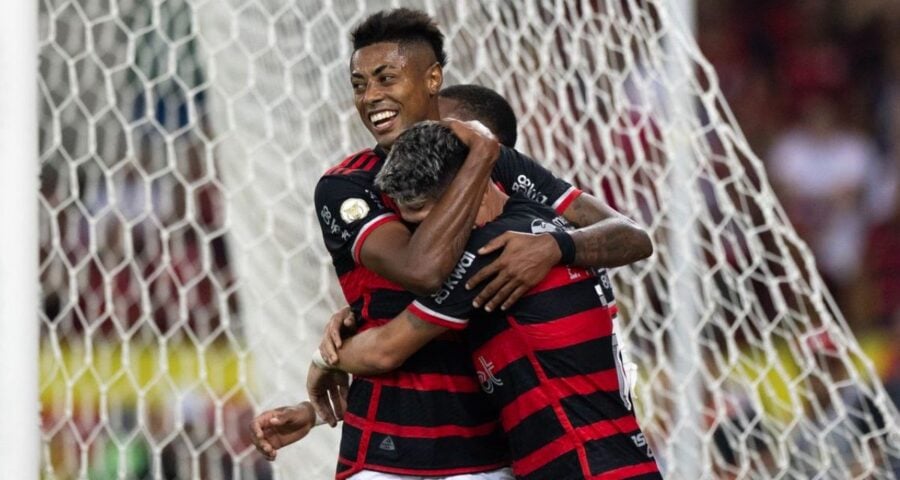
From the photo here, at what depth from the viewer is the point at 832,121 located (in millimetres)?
5672

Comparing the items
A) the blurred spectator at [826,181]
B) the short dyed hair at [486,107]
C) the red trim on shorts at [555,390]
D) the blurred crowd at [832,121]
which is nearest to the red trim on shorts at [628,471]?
the red trim on shorts at [555,390]

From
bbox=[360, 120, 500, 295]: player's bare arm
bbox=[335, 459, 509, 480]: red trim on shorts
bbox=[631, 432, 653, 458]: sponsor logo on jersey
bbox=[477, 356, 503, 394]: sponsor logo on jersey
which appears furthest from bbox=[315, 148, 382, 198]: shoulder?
bbox=[631, 432, 653, 458]: sponsor logo on jersey

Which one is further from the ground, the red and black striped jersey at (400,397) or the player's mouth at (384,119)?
the player's mouth at (384,119)

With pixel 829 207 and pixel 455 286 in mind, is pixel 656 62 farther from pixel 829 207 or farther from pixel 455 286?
pixel 829 207

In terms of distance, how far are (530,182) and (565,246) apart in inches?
12.4

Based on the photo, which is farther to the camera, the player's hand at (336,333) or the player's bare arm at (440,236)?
the player's hand at (336,333)

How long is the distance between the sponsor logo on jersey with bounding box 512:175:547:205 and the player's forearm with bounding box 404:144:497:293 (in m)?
0.30

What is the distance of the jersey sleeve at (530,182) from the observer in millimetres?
2215

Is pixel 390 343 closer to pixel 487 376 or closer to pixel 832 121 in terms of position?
pixel 487 376

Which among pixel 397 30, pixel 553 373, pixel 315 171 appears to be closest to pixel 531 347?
pixel 553 373

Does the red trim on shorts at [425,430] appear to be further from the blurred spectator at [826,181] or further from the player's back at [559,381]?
the blurred spectator at [826,181]

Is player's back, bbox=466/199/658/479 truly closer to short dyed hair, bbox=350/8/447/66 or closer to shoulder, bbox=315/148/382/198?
shoulder, bbox=315/148/382/198

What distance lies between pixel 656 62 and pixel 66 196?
1689mm

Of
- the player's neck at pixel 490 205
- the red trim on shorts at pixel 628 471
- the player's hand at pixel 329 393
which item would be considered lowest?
the red trim on shorts at pixel 628 471
